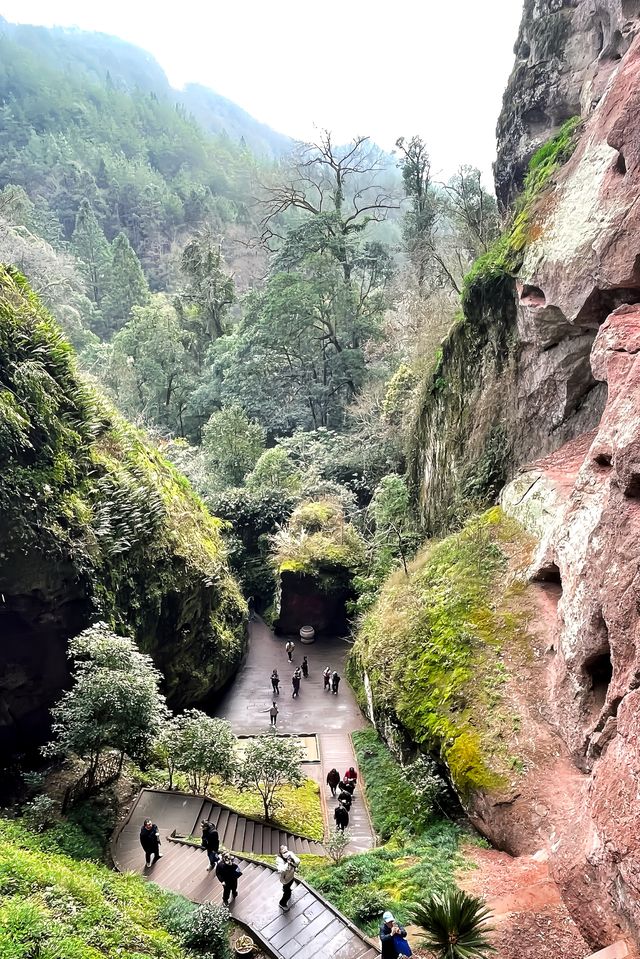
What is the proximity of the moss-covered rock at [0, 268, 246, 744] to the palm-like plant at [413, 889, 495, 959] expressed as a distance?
10.2 metres

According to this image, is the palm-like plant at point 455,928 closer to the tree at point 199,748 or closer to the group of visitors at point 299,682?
the tree at point 199,748

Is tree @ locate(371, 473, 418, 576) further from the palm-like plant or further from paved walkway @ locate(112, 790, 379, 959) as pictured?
the palm-like plant

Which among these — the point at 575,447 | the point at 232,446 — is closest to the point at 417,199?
the point at 232,446

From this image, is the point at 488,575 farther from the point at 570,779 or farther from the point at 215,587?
the point at 215,587

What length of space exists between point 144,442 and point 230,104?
656 feet

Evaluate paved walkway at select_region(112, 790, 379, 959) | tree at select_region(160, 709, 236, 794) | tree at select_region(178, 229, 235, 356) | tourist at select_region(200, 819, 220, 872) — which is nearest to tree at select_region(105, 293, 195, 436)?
tree at select_region(178, 229, 235, 356)

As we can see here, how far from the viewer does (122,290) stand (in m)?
54.2

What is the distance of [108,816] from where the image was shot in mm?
11617

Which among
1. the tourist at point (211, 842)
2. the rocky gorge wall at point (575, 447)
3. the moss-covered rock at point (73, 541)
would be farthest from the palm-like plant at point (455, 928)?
the moss-covered rock at point (73, 541)

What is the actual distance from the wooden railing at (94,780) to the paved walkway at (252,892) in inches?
34.0

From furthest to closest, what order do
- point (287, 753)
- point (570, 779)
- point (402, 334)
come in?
1. point (402, 334)
2. point (287, 753)
3. point (570, 779)

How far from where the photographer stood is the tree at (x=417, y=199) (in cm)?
3503

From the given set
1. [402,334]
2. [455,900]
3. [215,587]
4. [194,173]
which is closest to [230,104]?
[194,173]

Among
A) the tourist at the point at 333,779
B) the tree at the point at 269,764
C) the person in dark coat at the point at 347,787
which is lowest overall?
the tourist at the point at 333,779
